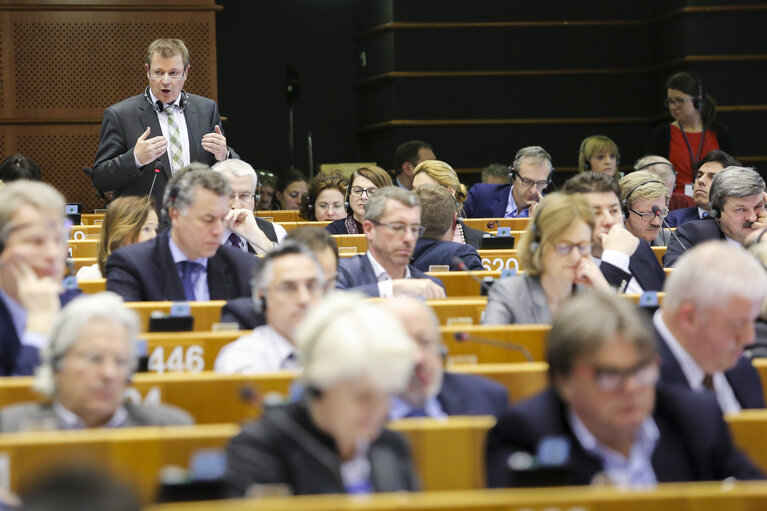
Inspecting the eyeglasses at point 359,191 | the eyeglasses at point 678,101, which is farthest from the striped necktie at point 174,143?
the eyeglasses at point 678,101

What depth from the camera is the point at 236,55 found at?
37.6 feet

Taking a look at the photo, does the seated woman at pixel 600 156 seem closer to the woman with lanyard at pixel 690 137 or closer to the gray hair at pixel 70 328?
the woman with lanyard at pixel 690 137

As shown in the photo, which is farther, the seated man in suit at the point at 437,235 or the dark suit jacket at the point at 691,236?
the dark suit jacket at the point at 691,236

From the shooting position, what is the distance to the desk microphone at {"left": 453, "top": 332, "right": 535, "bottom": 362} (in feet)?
10.7

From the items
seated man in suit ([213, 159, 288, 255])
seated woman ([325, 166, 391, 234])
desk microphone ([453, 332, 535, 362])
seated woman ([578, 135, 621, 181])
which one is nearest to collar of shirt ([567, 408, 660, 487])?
desk microphone ([453, 332, 535, 362])

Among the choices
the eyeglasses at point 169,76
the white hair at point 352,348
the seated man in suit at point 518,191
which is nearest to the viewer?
the white hair at point 352,348

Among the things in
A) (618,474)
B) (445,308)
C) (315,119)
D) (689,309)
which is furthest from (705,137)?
(618,474)

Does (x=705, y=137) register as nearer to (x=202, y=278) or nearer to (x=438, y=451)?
(x=202, y=278)

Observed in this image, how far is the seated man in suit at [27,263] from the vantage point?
303cm

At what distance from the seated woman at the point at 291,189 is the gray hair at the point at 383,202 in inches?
157

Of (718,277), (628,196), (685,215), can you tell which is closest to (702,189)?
(685,215)

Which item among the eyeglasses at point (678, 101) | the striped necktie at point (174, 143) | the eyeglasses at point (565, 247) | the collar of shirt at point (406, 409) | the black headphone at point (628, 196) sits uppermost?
the eyeglasses at point (678, 101)

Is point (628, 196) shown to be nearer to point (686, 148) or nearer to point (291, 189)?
point (686, 148)

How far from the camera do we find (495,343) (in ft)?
10.9
